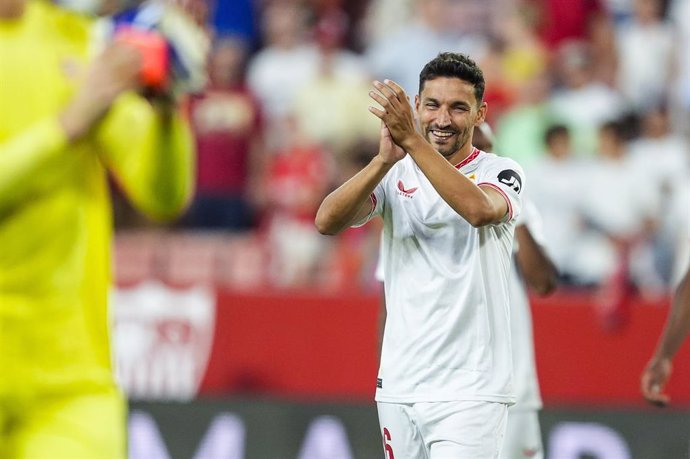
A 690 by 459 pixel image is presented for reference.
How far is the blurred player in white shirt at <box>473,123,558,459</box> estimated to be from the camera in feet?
20.4

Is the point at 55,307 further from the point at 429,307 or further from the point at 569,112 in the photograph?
the point at 569,112

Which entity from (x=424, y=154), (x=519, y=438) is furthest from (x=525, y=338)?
(x=424, y=154)

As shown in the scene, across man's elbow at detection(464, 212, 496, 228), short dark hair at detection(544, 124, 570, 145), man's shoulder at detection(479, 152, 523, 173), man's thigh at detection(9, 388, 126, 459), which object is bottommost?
man's thigh at detection(9, 388, 126, 459)

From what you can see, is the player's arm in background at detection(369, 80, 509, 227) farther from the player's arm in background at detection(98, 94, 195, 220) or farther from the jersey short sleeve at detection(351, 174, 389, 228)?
the player's arm in background at detection(98, 94, 195, 220)

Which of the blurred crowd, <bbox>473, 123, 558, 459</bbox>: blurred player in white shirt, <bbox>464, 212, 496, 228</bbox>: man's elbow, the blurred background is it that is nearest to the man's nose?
<bbox>464, 212, 496, 228</bbox>: man's elbow

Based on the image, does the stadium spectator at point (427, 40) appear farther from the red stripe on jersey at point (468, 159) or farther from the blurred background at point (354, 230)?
the red stripe on jersey at point (468, 159)

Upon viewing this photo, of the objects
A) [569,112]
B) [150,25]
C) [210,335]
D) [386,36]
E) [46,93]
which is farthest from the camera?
[386,36]

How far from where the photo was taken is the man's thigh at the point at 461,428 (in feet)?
16.0

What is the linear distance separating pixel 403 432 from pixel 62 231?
1908mm

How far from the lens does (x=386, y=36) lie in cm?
1315

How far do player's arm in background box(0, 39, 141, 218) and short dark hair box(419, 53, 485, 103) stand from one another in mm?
1864

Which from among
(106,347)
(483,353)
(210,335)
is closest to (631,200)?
(210,335)

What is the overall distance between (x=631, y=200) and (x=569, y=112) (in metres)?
1.23

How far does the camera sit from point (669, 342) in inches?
235
